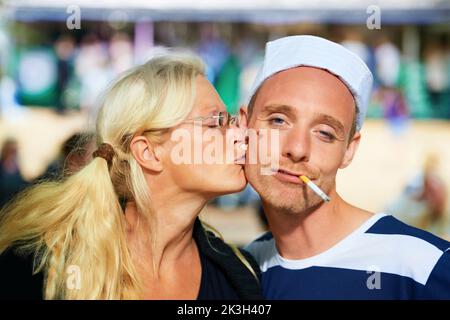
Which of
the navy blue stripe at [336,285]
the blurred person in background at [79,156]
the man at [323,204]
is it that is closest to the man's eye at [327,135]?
the man at [323,204]

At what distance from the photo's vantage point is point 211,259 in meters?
2.84

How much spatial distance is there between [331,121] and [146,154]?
764mm

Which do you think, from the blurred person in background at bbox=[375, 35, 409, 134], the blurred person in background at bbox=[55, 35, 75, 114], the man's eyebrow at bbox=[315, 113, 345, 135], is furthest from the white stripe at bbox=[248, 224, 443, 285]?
the blurred person in background at bbox=[375, 35, 409, 134]

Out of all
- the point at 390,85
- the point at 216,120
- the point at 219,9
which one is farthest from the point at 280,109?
the point at 390,85

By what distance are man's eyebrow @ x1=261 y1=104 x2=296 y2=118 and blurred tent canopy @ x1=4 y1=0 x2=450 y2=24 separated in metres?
6.41

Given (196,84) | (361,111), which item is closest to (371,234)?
(361,111)

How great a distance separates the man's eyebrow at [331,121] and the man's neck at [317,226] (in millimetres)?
282

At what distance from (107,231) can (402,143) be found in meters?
8.63

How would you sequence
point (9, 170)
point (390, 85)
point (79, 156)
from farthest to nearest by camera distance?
1. point (390, 85)
2. point (9, 170)
3. point (79, 156)

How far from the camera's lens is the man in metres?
2.41

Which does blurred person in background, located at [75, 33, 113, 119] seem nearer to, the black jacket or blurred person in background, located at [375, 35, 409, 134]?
blurred person in background, located at [375, 35, 409, 134]

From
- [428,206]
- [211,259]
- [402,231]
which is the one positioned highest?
[402,231]

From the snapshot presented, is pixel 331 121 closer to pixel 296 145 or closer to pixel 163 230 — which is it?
pixel 296 145

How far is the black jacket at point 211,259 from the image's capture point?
2.24 m
